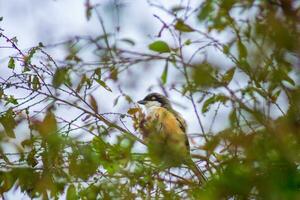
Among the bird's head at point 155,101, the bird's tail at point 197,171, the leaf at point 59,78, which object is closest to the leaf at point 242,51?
the leaf at point 59,78

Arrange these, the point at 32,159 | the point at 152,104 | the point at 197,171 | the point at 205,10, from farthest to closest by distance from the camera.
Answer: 1. the point at 152,104
2. the point at 197,171
3. the point at 32,159
4. the point at 205,10

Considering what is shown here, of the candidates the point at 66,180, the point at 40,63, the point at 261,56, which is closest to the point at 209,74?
the point at 261,56

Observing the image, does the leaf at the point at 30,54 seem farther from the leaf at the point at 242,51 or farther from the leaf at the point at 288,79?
the leaf at the point at 288,79

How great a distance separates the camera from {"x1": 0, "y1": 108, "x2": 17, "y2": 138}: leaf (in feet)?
10.3

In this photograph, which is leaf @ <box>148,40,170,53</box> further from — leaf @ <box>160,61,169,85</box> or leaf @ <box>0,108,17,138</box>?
leaf @ <box>0,108,17,138</box>

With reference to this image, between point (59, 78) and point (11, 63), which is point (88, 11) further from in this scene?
point (11, 63)

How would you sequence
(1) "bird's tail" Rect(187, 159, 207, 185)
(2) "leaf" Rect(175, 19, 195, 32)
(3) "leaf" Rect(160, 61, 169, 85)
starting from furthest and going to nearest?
(1) "bird's tail" Rect(187, 159, 207, 185) < (3) "leaf" Rect(160, 61, 169, 85) < (2) "leaf" Rect(175, 19, 195, 32)

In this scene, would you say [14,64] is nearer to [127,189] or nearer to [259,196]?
[127,189]

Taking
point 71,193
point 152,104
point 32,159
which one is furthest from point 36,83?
point 152,104

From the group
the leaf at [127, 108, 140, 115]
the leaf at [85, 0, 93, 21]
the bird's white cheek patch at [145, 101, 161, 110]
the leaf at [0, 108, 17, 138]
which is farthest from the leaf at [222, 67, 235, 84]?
the bird's white cheek patch at [145, 101, 161, 110]

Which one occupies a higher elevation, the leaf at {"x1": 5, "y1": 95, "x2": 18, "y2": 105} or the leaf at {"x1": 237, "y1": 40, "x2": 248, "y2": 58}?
the leaf at {"x1": 5, "y1": 95, "x2": 18, "y2": 105}

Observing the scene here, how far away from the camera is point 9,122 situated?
3.27 meters

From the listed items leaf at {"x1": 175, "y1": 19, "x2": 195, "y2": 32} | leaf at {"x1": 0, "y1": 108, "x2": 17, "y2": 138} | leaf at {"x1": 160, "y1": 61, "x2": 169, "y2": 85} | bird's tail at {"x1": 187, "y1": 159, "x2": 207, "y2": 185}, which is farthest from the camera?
leaf at {"x1": 0, "y1": 108, "x2": 17, "y2": 138}

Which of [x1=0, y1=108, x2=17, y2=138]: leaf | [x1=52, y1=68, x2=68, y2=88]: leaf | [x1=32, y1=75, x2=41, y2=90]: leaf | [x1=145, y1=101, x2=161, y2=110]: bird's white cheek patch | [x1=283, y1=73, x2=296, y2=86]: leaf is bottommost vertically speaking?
[x1=283, y1=73, x2=296, y2=86]: leaf
